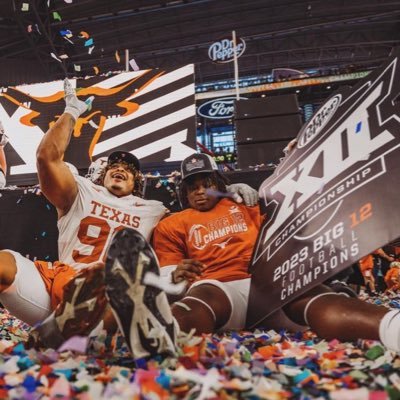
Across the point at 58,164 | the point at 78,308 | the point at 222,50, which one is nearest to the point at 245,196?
the point at 58,164

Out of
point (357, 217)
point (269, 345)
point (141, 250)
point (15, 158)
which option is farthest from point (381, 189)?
point (15, 158)

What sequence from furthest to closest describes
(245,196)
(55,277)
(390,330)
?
1. (245,196)
2. (55,277)
3. (390,330)

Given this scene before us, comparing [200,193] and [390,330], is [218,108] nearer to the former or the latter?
[200,193]

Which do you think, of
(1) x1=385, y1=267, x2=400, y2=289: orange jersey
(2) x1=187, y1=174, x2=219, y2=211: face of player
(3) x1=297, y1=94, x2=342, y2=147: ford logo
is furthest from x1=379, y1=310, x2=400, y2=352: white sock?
(1) x1=385, y1=267, x2=400, y2=289: orange jersey

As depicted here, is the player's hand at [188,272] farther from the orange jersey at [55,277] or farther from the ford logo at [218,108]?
the ford logo at [218,108]

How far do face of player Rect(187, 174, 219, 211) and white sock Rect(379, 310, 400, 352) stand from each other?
87cm

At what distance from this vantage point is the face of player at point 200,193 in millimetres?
1659

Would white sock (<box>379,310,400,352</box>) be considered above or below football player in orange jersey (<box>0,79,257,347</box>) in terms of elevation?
below

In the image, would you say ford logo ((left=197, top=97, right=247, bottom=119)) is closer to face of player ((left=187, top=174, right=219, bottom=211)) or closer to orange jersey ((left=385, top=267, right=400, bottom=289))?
orange jersey ((left=385, top=267, right=400, bottom=289))

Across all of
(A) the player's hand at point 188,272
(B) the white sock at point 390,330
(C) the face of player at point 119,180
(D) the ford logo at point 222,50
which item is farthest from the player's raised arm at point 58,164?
(D) the ford logo at point 222,50

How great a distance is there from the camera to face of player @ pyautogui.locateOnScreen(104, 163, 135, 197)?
1.67m

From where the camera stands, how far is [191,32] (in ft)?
31.4

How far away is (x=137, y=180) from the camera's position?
5.93 ft

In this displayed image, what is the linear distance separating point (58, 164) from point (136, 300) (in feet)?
2.59
